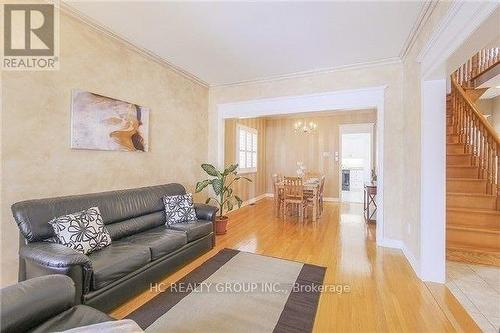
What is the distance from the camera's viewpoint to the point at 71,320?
1.20 meters

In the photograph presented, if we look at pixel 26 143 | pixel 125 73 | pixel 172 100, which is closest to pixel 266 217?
pixel 172 100

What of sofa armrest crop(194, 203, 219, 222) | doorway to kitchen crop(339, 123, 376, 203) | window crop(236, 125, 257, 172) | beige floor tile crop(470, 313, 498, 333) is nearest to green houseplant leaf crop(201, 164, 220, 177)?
sofa armrest crop(194, 203, 219, 222)

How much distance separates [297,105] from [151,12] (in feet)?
8.49

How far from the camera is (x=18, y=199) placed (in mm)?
2143

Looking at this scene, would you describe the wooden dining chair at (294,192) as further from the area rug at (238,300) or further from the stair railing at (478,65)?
the stair railing at (478,65)

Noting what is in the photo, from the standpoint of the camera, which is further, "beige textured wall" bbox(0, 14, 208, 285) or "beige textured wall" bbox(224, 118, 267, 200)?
"beige textured wall" bbox(224, 118, 267, 200)

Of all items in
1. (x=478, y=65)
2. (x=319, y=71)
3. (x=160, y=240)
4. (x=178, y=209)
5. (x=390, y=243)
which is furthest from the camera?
(x=478, y=65)

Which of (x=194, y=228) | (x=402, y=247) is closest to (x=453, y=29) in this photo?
(x=402, y=247)

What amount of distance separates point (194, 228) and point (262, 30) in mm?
2533

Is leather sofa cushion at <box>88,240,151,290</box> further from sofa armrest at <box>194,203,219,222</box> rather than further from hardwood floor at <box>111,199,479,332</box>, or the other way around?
sofa armrest at <box>194,203,219,222</box>

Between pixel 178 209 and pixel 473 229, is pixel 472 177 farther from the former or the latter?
pixel 178 209

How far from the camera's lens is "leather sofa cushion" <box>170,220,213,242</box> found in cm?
288

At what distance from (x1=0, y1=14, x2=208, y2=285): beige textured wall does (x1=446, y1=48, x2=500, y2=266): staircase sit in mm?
4361

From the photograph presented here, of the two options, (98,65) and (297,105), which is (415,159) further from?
(98,65)
